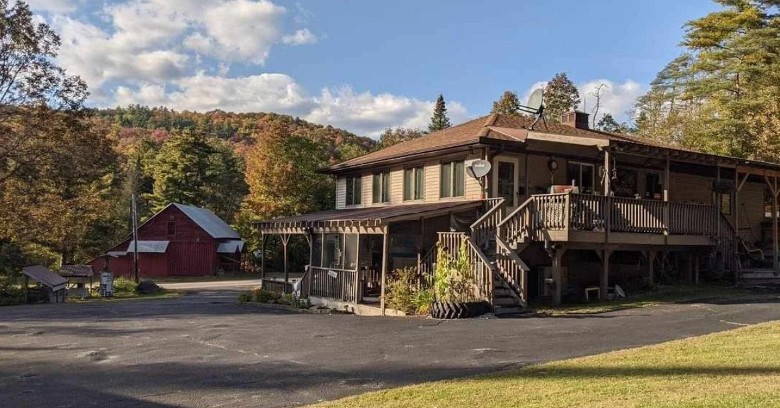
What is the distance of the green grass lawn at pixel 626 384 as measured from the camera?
20.9 feet

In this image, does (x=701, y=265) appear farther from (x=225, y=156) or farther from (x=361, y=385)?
(x=225, y=156)

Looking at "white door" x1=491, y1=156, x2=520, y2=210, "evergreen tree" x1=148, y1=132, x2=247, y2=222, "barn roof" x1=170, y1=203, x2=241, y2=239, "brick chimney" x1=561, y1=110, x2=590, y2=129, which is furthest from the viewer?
"evergreen tree" x1=148, y1=132, x2=247, y2=222

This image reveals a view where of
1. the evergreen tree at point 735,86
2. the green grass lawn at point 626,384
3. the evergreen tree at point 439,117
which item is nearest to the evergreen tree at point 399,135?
the evergreen tree at point 439,117

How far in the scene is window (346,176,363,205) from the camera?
26.6 metres

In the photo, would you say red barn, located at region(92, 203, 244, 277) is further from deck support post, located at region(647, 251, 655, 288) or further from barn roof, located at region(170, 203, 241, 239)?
deck support post, located at region(647, 251, 655, 288)

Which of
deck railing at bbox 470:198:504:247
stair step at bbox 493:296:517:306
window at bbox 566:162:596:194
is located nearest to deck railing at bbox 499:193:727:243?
deck railing at bbox 470:198:504:247

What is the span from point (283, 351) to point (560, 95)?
45.0 metres

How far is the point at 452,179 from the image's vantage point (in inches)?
837

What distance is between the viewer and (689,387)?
6.82m

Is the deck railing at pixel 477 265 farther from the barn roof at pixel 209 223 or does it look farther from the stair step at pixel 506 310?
the barn roof at pixel 209 223

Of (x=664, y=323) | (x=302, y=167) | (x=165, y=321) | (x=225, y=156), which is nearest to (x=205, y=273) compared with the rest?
(x=302, y=167)

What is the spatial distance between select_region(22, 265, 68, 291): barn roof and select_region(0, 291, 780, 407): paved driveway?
1173 centimetres

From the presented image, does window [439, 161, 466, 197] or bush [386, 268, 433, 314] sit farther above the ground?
window [439, 161, 466, 197]

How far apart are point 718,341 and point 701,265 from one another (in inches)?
475
